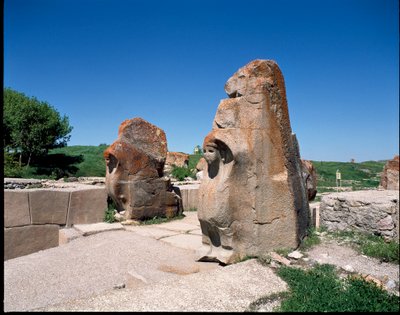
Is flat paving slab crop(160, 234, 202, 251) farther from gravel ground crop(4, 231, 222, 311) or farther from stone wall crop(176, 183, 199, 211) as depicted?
stone wall crop(176, 183, 199, 211)

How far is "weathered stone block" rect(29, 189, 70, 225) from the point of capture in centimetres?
661

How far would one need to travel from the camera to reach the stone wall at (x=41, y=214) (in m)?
6.32

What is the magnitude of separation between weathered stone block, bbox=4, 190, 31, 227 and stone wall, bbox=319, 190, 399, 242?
17.0 feet

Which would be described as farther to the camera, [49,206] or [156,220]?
[156,220]

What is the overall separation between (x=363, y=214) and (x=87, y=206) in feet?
16.8

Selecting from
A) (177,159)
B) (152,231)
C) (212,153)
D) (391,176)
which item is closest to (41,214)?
(152,231)

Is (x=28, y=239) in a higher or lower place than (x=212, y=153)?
lower

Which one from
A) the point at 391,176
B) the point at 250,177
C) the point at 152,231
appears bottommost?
the point at 152,231

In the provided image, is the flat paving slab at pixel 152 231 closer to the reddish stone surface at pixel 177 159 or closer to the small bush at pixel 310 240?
the small bush at pixel 310 240

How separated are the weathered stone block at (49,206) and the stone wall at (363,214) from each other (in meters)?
4.78

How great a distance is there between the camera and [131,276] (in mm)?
3752

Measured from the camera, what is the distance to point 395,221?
16.1 ft

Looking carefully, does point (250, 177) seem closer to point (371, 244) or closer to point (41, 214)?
point (371, 244)

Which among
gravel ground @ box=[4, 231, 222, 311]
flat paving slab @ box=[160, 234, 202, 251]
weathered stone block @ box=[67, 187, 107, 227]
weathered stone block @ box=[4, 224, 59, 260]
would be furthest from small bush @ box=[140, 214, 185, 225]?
weathered stone block @ box=[4, 224, 59, 260]
